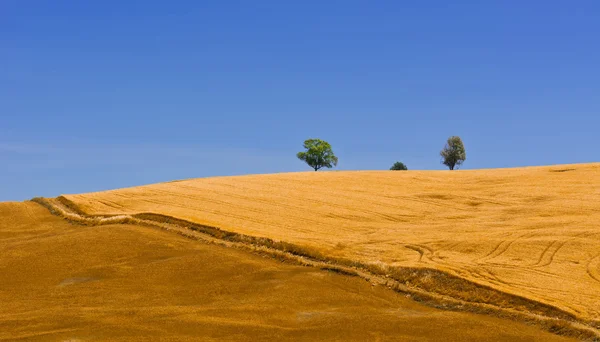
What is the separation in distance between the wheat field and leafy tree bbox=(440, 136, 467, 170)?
45258 mm

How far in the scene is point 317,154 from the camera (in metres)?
103

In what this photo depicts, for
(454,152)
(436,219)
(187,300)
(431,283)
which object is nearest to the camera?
(187,300)

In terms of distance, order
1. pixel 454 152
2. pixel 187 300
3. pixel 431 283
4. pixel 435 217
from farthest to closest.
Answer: pixel 454 152 → pixel 435 217 → pixel 431 283 → pixel 187 300

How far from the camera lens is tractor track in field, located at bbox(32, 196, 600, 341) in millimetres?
19250

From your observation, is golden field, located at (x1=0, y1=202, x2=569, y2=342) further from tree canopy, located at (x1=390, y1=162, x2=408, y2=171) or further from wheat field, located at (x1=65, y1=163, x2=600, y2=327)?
tree canopy, located at (x1=390, y1=162, x2=408, y2=171)

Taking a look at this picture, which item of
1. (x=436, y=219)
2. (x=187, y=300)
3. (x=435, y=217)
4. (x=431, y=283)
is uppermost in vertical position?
(x=435, y=217)

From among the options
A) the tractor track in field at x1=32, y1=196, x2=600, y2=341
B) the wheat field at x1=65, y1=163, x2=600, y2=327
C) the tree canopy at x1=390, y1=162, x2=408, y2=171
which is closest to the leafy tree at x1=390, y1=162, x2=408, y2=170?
the tree canopy at x1=390, y1=162, x2=408, y2=171

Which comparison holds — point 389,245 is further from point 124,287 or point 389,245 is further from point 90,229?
point 90,229

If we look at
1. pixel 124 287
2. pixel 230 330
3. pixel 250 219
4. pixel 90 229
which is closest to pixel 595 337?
pixel 230 330

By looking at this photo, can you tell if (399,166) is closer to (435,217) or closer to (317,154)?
(317,154)

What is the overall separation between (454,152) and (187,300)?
8466cm

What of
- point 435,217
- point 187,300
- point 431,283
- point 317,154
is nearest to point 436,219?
point 435,217

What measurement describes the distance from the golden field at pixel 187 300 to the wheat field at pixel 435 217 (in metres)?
3.12

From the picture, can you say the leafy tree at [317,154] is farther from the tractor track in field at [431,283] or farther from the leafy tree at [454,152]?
the tractor track in field at [431,283]
